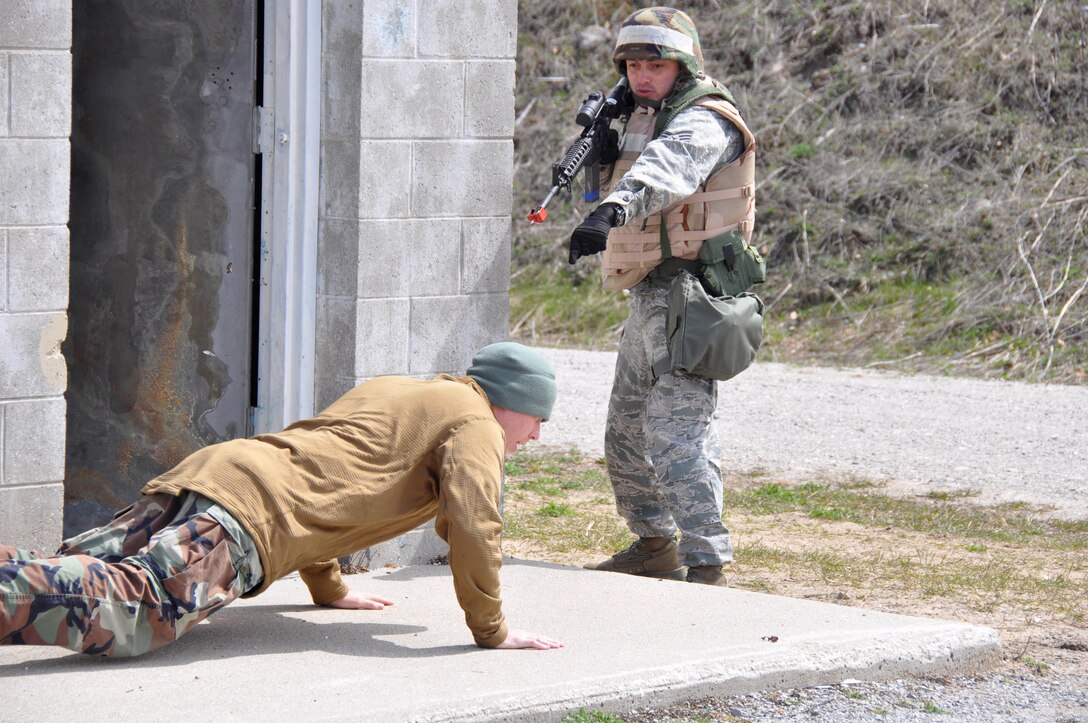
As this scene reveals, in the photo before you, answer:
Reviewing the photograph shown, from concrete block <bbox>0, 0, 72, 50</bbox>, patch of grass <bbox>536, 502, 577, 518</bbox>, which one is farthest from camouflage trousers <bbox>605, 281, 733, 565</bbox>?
concrete block <bbox>0, 0, 72, 50</bbox>

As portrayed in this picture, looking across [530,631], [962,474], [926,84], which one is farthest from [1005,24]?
[530,631]

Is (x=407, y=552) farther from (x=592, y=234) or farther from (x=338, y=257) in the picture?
(x=592, y=234)

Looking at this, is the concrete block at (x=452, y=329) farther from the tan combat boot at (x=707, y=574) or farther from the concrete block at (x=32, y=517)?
the concrete block at (x=32, y=517)

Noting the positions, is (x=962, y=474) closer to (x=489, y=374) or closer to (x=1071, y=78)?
(x=489, y=374)

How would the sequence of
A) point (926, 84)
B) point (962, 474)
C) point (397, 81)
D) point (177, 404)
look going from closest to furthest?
point (397, 81), point (177, 404), point (962, 474), point (926, 84)

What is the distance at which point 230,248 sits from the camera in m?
5.12

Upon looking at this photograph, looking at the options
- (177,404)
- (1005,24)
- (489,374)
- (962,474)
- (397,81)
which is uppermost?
(1005,24)

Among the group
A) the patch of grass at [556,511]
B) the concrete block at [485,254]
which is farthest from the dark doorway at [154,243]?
the patch of grass at [556,511]

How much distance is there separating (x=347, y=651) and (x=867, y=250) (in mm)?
9686

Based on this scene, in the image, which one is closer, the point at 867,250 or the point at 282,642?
the point at 282,642

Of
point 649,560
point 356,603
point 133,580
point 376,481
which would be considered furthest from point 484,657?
point 649,560

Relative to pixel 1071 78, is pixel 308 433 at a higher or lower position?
lower

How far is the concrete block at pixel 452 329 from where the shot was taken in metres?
5.02

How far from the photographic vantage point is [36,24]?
163 inches
